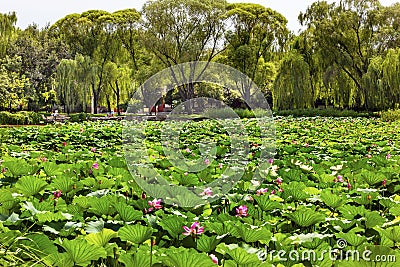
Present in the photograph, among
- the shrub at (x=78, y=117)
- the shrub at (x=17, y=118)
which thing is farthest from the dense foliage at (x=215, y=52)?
the shrub at (x=78, y=117)

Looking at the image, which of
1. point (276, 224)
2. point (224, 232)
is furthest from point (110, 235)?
point (276, 224)

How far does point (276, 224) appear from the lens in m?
1.76

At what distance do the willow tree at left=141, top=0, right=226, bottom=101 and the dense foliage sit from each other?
0.06 metres

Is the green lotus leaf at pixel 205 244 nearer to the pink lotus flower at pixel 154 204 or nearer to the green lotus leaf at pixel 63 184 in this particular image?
the pink lotus flower at pixel 154 204

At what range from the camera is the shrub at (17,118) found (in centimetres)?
1583

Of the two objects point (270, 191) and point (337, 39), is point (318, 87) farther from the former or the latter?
point (270, 191)

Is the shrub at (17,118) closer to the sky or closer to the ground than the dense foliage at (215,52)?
closer to the ground

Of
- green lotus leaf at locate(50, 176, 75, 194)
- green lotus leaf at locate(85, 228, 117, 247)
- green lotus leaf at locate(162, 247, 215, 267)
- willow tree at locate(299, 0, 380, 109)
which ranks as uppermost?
willow tree at locate(299, 0, 380, 109)

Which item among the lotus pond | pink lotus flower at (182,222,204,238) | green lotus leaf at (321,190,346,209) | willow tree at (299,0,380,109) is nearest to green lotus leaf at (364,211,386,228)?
the lotus pond

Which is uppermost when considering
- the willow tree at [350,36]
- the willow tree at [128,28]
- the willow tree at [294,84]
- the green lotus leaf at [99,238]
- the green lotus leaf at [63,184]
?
the willow tree at [128,28]

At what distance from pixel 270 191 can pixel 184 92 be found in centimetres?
2578

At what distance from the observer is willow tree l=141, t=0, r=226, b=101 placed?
80.8 feet

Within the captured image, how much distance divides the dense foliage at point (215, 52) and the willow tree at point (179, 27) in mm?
57

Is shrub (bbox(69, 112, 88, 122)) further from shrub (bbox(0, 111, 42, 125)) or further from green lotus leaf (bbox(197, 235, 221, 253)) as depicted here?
green lotus leaf (bbox(197, 235, 221, 253))
